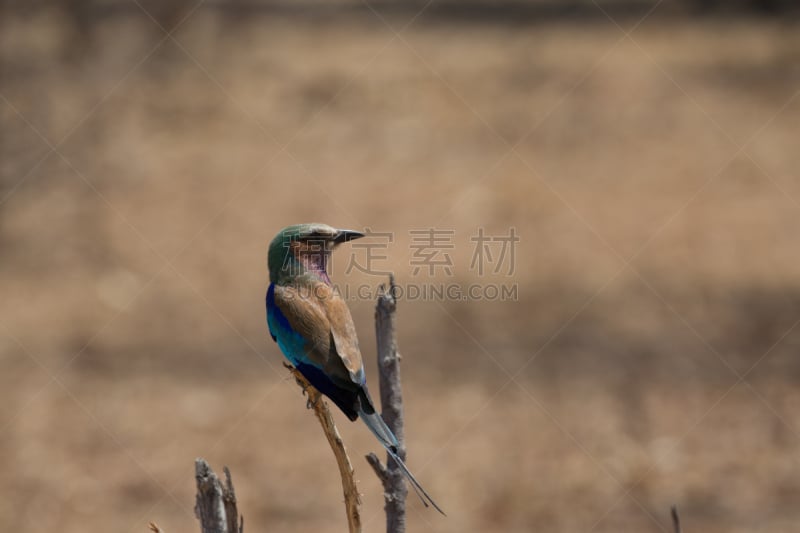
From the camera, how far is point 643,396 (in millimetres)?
9594

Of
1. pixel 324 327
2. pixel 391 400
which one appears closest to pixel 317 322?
pixel 324 327

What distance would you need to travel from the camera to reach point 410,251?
12.1m

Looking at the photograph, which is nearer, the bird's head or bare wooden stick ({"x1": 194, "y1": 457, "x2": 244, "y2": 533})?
bare wooden stick ({"x1": 194, "y1": 457, "x2": 244, "y2": 533})

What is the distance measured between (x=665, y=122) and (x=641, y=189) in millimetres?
2434

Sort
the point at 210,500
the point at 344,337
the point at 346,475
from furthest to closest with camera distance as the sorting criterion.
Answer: the point at 344,337, the point at 346,475, the point at 210,500

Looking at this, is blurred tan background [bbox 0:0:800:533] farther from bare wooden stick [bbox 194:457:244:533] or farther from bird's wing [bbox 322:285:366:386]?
bare wooden stick [bbox 194:457:244:533]

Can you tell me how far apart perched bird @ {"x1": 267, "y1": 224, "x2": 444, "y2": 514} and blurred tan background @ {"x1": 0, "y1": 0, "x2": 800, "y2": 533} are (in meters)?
4.55

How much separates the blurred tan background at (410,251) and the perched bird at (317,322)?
14.9ft

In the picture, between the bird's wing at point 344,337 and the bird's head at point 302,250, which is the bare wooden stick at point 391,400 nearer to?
the bird's wing at point 344,337

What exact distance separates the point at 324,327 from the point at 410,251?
26.1 ft

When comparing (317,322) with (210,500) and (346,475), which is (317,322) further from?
(210,500)

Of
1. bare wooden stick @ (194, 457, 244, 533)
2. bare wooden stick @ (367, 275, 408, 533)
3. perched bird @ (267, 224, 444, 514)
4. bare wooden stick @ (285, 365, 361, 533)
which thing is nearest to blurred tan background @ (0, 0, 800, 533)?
perched bird @ (267, 224, 444, 514)

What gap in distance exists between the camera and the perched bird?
397 centimetres

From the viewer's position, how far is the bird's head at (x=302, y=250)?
4.32 metres
